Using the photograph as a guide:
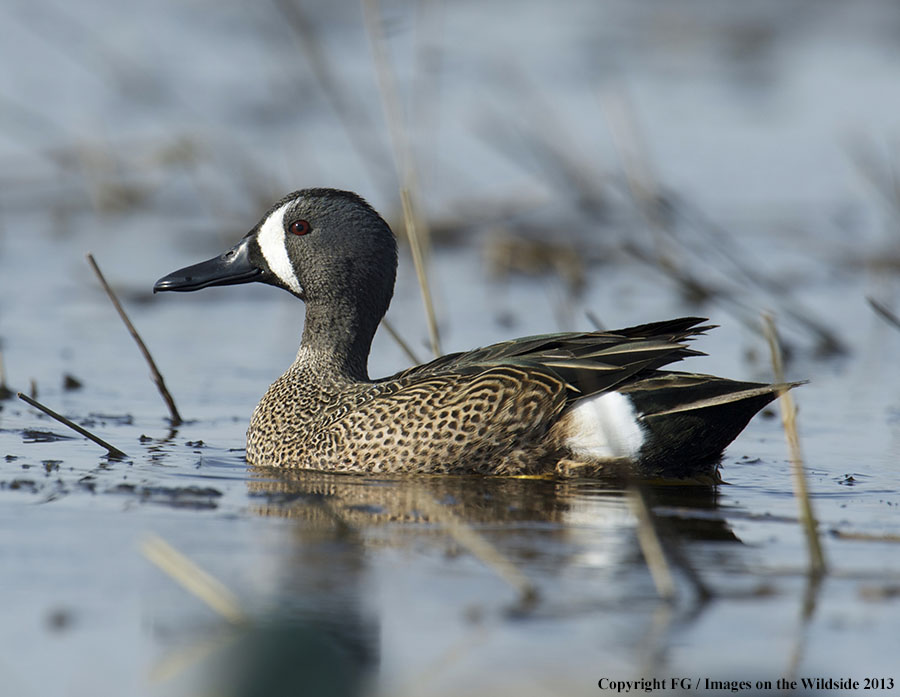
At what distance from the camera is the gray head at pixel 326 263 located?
6.14m

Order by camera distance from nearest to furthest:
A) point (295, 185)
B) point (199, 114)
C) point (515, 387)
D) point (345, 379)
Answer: point (515, 387) → point (345, 379) → point (295, 185) → point (199, 114)

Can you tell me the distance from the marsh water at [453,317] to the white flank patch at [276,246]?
0.67 meters

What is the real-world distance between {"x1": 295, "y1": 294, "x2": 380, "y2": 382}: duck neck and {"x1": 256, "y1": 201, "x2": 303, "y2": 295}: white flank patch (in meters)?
0.16

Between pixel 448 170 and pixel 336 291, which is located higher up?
pixel 448 170

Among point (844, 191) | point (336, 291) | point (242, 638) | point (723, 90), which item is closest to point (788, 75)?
point (723, 90)

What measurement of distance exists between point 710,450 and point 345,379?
1.49 meters

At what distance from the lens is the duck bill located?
20.2 feet

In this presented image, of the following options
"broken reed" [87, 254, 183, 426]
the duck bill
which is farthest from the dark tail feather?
"broken reed" [87, 254, 183, 426]

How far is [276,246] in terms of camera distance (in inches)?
243

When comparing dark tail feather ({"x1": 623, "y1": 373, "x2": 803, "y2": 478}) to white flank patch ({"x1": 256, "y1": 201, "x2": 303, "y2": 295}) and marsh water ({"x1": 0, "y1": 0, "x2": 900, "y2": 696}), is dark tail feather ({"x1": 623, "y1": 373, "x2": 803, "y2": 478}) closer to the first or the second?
marsh water ({"x1": 0, "y1": 0, "x2": 900, "y2": 696})

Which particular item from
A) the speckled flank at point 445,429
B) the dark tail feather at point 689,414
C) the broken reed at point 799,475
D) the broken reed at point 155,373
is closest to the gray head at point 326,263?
the broken reed at point 155,373

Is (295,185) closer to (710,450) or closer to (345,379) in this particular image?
(345,379)

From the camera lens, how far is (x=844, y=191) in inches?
484

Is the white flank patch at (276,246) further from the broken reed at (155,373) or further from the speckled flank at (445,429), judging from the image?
the speckled flank at (445,429)
